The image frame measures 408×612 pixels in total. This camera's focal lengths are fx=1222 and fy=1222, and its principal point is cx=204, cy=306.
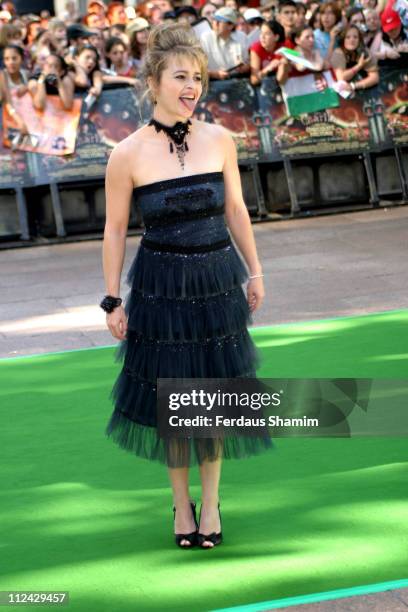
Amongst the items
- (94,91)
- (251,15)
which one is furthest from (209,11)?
(94,91)

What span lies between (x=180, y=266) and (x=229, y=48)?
9.76 m

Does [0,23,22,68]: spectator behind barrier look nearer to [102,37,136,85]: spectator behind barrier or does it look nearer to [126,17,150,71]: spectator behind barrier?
[102,37,136,85]: spectator behind barrier

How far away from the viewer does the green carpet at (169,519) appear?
14.9 ft

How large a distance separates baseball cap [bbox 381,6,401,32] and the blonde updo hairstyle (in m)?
10.5

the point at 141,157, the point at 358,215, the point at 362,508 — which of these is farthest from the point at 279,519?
the point at 358,215

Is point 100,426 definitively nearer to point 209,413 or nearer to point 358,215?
point 209,413

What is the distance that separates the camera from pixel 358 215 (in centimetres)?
1393

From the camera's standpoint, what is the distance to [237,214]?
4934 millimetres

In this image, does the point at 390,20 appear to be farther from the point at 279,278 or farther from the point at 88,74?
the point at 279,278

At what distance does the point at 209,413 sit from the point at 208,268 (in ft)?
2.72

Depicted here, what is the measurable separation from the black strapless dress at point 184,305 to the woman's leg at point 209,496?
0.18 feet

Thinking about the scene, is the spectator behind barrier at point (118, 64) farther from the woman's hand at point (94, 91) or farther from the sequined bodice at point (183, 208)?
the sequined bodice at point (183, 208)

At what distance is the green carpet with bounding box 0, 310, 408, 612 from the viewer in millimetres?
4555

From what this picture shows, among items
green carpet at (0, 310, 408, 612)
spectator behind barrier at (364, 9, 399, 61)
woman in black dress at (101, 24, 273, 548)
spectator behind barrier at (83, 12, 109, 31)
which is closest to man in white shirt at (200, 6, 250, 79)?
spectator behind barrier at (364, 9, 399, 61)
